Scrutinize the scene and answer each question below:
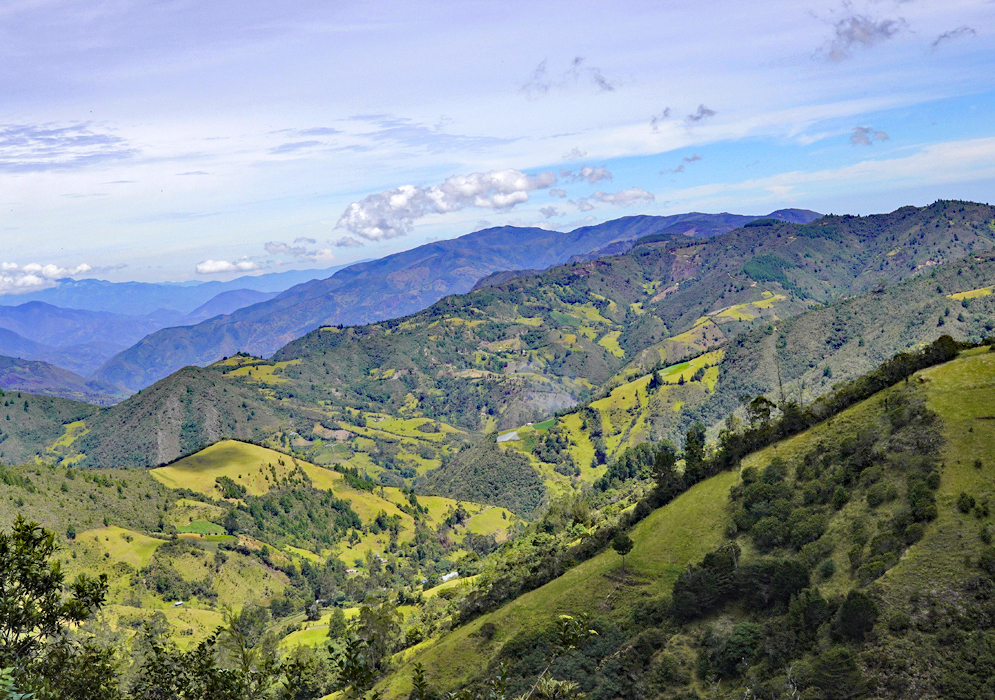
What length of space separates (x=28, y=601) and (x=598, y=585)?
7166 centimetres

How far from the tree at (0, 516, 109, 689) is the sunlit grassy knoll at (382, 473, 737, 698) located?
213 ft

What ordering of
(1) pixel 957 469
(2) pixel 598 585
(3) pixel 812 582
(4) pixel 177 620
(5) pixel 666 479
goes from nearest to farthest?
(1) pixel 957 469, (3) pixel 812 582, (2) pixel 598 585, (5) pixel 666 479, (4) pixel 177 620

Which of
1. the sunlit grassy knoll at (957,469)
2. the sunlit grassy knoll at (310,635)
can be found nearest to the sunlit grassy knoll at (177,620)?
the sunlit grassy knoll at (310,635)

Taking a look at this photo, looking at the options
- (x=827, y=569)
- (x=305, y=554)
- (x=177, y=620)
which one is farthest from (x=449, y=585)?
(x=305, y=554)

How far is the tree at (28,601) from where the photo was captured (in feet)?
56.3

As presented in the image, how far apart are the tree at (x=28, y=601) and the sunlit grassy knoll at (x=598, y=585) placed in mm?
64955

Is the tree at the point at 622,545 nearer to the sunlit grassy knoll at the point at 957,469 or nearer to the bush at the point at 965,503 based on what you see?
the sunlit grassy knoll at the point at 957,469

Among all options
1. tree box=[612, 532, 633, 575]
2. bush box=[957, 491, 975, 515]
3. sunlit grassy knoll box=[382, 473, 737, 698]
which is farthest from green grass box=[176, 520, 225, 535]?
bush box=[957, 491, 975, 515]

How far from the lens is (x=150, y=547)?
149 meters

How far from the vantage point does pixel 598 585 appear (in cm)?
8062

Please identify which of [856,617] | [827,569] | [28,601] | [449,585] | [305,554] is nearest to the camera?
[28,601]

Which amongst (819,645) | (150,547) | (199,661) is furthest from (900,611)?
(150,547)

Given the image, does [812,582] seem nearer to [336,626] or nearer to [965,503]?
[965,503]

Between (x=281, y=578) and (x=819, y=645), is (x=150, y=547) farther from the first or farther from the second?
(x=819, y=645)
